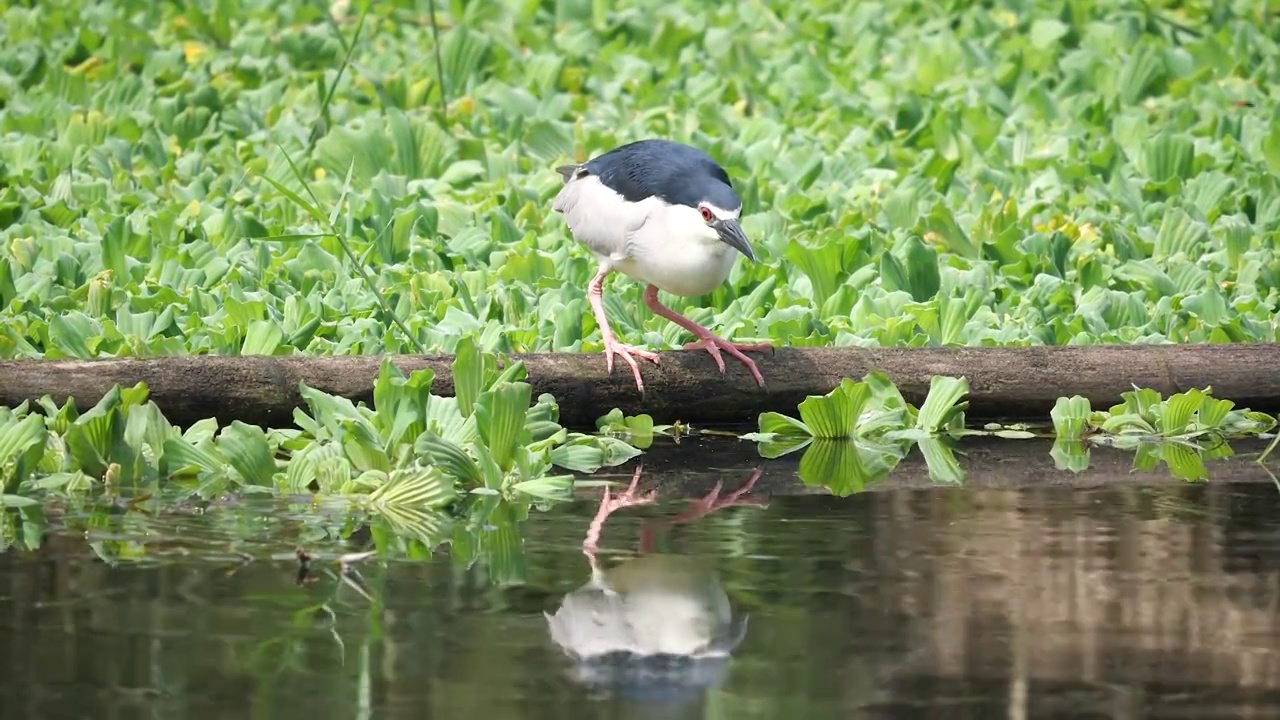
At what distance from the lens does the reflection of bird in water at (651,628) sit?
12.0 feet

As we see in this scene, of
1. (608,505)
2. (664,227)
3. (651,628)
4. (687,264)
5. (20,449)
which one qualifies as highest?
(664,227)

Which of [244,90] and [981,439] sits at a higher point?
[244,90]

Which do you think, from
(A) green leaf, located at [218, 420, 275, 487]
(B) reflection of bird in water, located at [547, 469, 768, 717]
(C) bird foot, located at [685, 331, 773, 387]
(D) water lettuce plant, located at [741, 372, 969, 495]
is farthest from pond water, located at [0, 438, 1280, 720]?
(C) bird foot, located at [685, 331, 773, 387]

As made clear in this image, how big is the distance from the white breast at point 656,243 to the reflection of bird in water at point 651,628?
1.48 metres

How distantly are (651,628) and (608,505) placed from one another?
1.22 metres

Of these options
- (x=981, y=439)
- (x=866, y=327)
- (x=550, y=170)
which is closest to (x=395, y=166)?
(x=550, y=170)

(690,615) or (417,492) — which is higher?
(417,492)

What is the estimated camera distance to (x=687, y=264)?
601 centimetres

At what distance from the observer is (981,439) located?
6234 mm

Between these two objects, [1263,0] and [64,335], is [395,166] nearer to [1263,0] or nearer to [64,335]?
[64,335]

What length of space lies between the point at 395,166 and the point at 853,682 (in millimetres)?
6033

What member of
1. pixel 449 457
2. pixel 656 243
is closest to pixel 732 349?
pixel 656 243

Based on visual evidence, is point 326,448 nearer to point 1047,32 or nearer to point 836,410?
point 836,410

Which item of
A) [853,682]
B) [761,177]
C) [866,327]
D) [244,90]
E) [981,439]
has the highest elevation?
[244,90]
